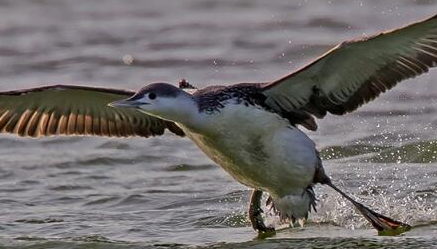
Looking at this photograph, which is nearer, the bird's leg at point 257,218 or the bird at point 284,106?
the bird at point 284,106

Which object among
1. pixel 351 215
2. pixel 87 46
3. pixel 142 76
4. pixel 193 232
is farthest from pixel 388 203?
pixel 87 46

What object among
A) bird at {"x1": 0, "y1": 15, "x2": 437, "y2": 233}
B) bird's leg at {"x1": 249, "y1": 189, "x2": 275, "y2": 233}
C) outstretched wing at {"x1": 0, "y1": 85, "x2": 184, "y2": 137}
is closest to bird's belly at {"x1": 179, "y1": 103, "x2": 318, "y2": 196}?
bird at {"x1": 0, "y1": 15, "x2": 437, "y2": 233}

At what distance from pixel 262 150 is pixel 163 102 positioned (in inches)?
35.6

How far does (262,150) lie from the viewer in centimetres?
1060

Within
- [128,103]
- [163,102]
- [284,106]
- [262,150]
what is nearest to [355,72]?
[284,106]

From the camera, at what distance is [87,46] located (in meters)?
19.1

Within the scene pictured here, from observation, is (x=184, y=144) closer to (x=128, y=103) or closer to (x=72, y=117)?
(x=72, y=117)

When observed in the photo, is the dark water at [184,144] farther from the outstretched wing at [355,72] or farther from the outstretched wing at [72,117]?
the outstretched wing at [355,72]

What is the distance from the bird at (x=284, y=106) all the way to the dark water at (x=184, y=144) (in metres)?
0.38

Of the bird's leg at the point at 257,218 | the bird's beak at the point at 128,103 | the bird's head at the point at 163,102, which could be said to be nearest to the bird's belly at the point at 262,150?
the bird's head at the point at 163,102

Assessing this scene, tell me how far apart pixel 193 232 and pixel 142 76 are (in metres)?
6.13

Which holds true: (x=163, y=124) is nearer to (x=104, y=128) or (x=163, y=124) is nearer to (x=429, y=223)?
(x=104, y=128)

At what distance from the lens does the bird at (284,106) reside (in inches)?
408

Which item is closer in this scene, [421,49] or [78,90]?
[421,49]
